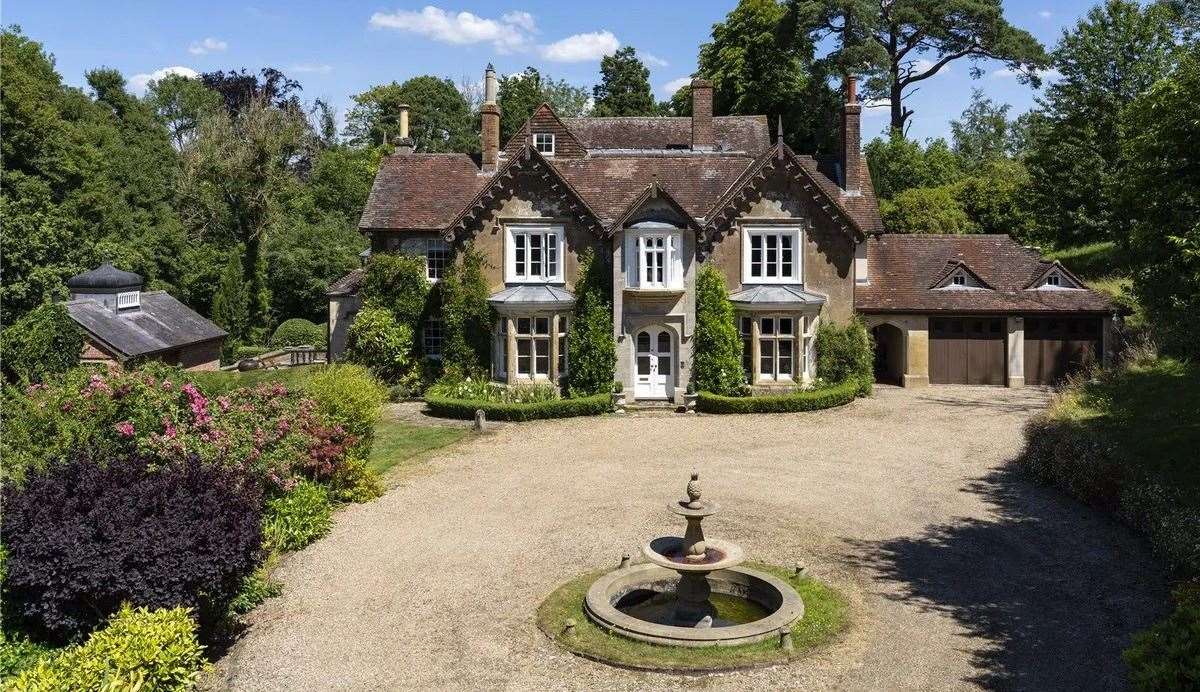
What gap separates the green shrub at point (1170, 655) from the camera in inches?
355

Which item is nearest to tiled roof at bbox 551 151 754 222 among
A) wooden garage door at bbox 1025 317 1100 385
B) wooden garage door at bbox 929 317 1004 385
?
wooden garage door at bbox 929 317 1004 385

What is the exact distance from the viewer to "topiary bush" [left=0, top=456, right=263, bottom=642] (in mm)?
11953

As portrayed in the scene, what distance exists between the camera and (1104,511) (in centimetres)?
1845

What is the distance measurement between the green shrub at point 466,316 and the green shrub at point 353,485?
12.4 meters

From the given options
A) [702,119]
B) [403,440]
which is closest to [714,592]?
[403,440]

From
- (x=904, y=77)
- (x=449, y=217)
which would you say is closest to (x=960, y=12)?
A: (x=904, y=77)

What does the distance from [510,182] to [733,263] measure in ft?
27.7

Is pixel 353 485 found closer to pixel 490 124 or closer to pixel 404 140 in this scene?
pixel 490 124

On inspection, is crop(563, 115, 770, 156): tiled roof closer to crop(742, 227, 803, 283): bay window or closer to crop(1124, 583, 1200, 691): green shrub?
crop(742, 227, 803, 283): bay window

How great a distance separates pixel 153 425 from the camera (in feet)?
55.4

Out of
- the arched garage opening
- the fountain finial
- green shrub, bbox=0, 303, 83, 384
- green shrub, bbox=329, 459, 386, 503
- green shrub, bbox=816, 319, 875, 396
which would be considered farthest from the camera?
the arched garage opening

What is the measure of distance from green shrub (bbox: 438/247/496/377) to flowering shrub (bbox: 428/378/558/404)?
2.73 feet

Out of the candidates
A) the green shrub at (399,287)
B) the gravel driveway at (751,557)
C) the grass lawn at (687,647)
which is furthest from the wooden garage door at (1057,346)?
the grass lawn at (687,647)

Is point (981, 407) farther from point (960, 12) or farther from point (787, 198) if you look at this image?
point (960, 12)
